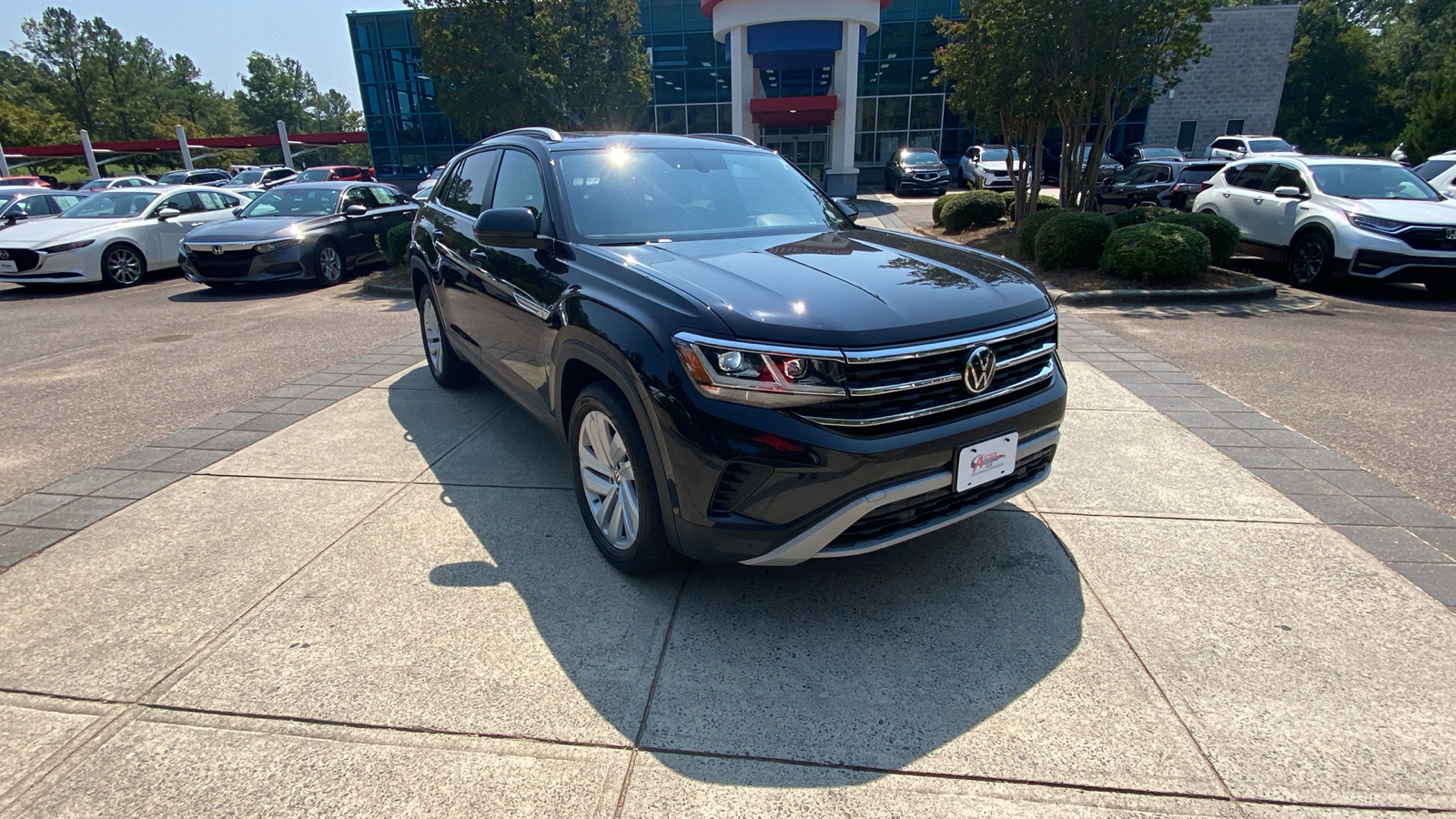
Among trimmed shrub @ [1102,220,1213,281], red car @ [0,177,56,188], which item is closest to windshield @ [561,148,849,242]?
trimmed shrub @ [1102,220,1213,281]

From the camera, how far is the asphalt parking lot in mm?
5086

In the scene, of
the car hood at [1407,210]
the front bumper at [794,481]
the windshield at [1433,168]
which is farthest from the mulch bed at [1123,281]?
the windshield at [1433,168]

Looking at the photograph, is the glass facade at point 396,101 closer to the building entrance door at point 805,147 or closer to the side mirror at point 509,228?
the building entrance door at point 805,147

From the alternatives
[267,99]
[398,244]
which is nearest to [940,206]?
[398,244]

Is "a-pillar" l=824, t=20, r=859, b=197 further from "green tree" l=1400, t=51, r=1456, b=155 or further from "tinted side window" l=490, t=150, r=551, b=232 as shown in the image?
"tinted side window" l=490, t=150, r=551, b=232

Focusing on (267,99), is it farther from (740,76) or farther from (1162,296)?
(1162,296)

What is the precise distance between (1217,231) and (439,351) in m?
9.58

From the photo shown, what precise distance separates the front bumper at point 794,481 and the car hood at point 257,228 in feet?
34.7

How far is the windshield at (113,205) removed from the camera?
12.2 m

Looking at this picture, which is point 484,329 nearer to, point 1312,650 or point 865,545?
point 865,545

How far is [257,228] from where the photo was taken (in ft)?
35.8

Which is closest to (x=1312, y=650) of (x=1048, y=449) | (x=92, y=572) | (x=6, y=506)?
(x=1048, y=449)

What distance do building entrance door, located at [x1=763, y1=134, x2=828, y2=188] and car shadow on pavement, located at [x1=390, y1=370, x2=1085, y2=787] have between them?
96.1 ft

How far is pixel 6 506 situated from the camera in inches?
158
